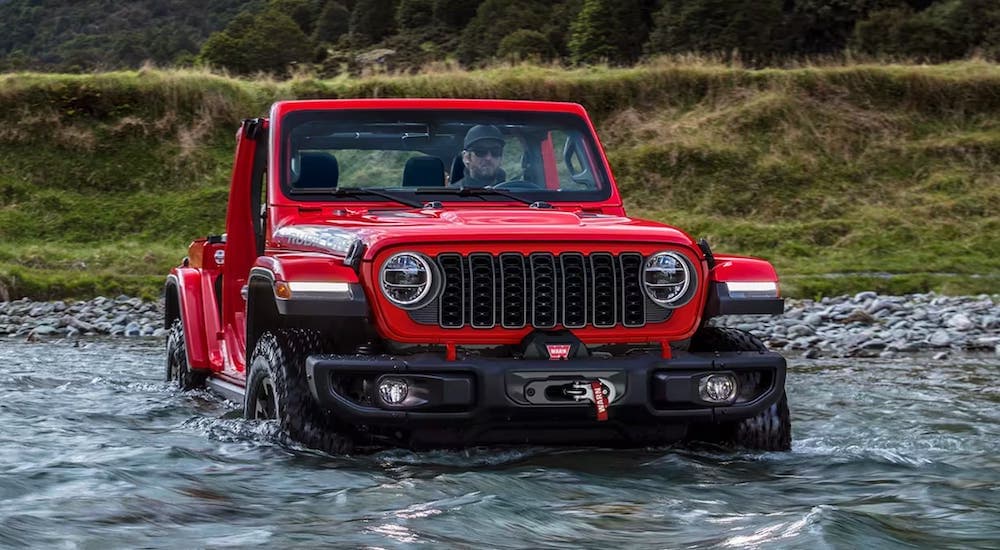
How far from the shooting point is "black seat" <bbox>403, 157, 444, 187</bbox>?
24.0 ft

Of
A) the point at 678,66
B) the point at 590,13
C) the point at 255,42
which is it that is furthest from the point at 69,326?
the point at 255,42

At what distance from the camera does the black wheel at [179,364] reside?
879 cm

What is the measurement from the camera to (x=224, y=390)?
785 cm

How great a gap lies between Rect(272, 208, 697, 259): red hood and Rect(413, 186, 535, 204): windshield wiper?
1.10ft

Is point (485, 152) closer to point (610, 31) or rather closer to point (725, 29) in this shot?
point (725, 29)

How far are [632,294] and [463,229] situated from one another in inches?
30.0

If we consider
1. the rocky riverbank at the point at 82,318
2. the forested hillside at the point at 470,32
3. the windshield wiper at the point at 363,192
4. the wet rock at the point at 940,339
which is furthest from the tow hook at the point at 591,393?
the forested hillside at the point at 470,32

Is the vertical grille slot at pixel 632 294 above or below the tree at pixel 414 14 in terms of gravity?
below

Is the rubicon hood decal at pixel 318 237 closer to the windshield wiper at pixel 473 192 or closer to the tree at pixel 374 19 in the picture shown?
the windshield wiper at pixel 473 192

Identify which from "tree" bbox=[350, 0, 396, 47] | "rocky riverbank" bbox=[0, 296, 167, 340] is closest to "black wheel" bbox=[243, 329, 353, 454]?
"rocky riverbank" bbox=[0, 296, 167, 340]

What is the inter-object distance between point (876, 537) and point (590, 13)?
6394 cm

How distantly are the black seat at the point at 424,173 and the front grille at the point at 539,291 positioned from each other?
159 cm

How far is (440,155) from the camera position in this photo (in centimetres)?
744

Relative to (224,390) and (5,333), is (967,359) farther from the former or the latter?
(5,333)
